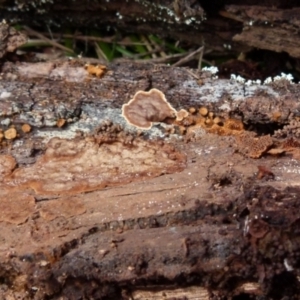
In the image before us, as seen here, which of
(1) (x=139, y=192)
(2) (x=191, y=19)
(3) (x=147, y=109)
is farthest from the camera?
(2) (x=191, y=19)

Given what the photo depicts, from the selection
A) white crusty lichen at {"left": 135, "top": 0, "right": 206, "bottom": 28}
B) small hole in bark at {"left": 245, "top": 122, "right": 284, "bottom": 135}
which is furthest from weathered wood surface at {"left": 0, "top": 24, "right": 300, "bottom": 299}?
white crusty lichen at {"left": 135, "top": 0, "right": 206, "bottom": 28}

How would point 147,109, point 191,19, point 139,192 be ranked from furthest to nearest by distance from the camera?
point 191,19
point 147,109
point 139,192

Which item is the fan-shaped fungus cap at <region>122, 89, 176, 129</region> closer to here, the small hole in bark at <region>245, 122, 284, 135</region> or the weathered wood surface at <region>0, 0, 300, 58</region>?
the small hole in bark at <region>245, 122, 284, 135</region>

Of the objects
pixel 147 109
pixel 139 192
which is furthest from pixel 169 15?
pixel 139 192

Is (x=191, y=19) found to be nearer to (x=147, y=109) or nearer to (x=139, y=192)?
(x=147, y=109)

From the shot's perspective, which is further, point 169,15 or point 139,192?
point 169,15
